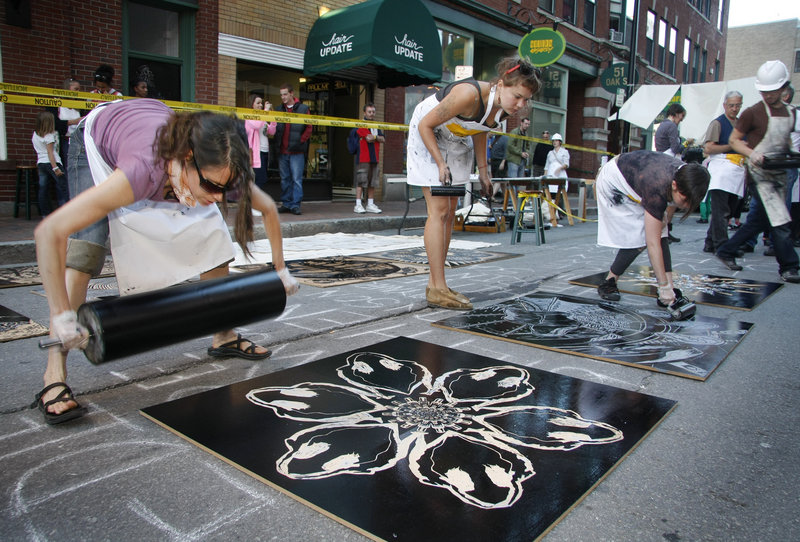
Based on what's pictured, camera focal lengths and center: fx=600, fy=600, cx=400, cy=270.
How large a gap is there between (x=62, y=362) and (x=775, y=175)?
6183 mm

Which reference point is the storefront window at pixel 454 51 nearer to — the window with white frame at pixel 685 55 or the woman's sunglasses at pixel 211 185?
the woman's sunglasses at pixel 211 185

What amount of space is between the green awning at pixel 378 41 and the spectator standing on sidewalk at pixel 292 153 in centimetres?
169

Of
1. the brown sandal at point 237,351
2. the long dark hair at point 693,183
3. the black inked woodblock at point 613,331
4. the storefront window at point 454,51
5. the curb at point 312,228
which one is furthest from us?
the storefront window at point 454,51

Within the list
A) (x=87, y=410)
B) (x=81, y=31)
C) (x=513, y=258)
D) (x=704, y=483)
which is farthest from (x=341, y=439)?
(x=81, y=31)

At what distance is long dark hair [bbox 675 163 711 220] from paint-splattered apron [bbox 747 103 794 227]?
2477 millimetres

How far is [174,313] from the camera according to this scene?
2.19 meters

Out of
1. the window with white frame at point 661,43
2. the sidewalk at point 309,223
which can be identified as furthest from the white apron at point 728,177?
the window with white frame at point 661,43

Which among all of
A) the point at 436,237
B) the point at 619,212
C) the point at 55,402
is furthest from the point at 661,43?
the point at 55,402

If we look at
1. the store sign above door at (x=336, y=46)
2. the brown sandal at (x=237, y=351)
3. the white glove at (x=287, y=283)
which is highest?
the store sign above door at (x=336, y=46)

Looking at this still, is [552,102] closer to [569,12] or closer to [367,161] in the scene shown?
[569,12]

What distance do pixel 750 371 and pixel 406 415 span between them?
190 cm

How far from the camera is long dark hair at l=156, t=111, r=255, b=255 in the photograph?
6.78 ft

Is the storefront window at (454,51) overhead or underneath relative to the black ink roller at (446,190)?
overhead

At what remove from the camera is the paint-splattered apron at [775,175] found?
5.75 meters
